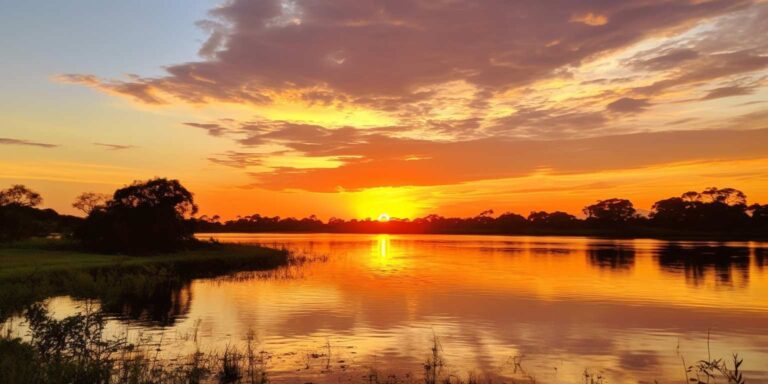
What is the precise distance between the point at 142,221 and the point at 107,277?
26400 millimetres

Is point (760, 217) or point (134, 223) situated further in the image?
point (760, 217)

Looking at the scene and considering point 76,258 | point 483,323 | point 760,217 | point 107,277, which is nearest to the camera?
point 483,323

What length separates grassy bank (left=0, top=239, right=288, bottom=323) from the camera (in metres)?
32.7

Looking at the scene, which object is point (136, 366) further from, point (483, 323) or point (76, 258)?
point (76, 258)

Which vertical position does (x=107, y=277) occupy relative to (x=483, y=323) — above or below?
above

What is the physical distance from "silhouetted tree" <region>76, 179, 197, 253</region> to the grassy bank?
127 inches

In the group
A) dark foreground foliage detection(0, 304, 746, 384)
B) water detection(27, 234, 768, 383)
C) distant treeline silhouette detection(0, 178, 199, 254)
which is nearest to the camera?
dark foreground foliage detection(0, 304, 746, 384)

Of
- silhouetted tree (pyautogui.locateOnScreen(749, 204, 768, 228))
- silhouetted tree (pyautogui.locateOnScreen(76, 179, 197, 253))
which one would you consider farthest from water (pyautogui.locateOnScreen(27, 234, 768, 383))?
silhouetted tree (pyautogui.locateOnScreen(749, 204, 768, 228))

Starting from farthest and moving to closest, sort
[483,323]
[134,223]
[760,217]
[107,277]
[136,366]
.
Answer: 1. [760,217]
2. [134,223]
3. [107,277]
4. [483,323]
5. [136,366]

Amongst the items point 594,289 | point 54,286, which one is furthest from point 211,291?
point 594,289

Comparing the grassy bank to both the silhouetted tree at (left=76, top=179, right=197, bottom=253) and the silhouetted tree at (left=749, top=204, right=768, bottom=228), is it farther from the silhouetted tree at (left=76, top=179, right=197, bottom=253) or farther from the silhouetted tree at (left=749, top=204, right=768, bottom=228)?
the silhouetted tree at (left=749, top=204, right=768, bottom=228)

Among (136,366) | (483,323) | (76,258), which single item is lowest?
(483,323)

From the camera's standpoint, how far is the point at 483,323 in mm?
31094

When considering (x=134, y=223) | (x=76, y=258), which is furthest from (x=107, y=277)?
(x=134, y=223)
